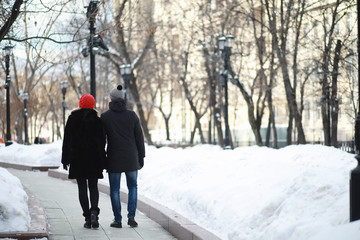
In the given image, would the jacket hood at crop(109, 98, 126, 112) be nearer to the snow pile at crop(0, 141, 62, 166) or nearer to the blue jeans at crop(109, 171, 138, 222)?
the blue jeans at crop(109, 171, 138, 222)

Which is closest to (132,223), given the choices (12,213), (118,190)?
(118,190)

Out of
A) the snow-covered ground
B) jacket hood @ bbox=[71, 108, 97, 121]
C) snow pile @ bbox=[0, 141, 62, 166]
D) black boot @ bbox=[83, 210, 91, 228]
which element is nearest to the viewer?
the snow-covered ground

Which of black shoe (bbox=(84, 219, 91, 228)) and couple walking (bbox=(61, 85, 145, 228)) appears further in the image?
black shoe (bbox=(84, 219, 91, 228))

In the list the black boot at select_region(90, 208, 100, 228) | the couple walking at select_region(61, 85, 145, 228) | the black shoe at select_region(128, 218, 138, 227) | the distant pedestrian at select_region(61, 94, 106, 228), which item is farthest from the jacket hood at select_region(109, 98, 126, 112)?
the black shoe at select_region(128, 218, 138, 227)

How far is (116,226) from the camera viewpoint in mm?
7934

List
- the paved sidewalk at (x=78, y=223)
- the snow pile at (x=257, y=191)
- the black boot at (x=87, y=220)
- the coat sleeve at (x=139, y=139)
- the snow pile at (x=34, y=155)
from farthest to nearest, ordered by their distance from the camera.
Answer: the snow pile at (x=34, y=155), the coat sleeve at (x=139, y=139), the black boot at (x=87, y=220), the paved sidewalk at (x=78, y=223), the snow pile at (x=257, y=191)

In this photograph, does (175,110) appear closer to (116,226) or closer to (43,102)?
(43,102)

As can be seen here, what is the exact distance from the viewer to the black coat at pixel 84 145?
7469mm

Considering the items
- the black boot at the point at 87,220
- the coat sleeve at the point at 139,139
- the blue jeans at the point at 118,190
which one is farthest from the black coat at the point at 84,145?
the black boot at the point at 87,220

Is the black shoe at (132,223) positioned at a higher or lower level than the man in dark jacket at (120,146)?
lower

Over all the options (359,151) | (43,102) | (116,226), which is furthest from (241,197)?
(43,102)

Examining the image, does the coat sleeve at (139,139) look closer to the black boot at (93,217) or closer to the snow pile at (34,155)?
the black boot at (93,217)

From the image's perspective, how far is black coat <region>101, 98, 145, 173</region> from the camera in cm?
765

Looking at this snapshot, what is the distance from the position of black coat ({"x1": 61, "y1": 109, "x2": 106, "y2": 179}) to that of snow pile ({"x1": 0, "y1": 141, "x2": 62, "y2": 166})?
13.1 m
